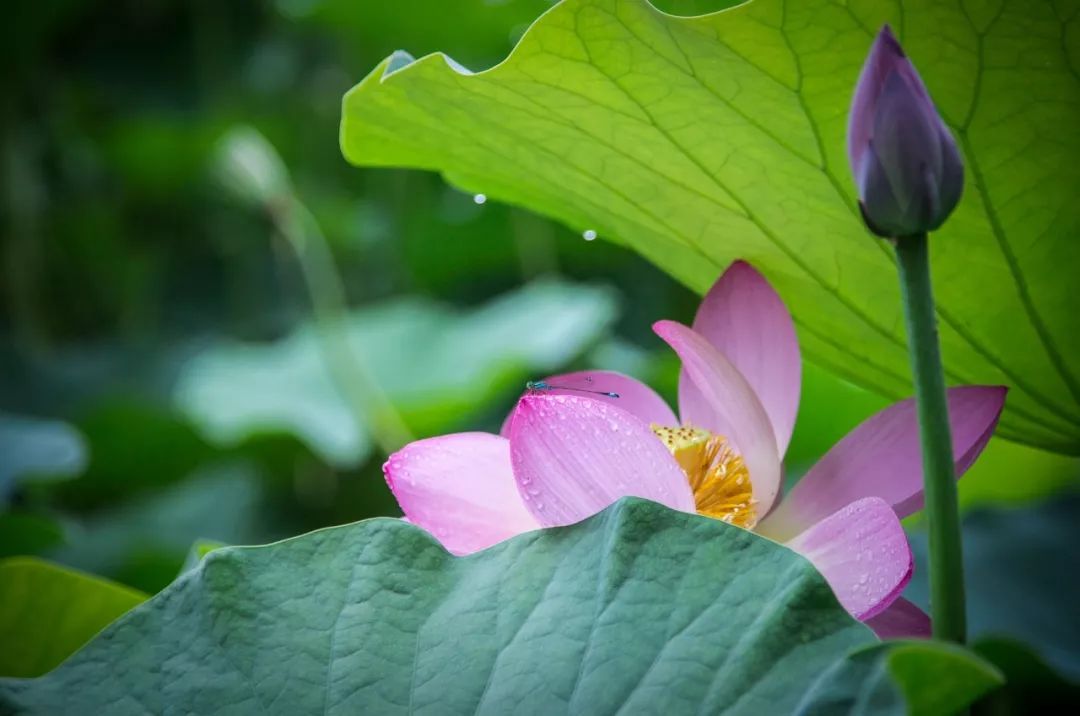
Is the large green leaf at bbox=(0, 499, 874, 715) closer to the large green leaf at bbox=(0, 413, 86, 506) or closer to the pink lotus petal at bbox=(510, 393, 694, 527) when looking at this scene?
the pink lotus petal at bbox=(510, 393, 694, 527)

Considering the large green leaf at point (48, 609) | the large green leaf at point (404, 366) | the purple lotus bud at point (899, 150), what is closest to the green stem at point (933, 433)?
the purple lotus bud at point (899, 150)

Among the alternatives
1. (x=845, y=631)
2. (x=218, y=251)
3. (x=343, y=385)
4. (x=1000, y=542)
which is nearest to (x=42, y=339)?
(x=218, y=251)

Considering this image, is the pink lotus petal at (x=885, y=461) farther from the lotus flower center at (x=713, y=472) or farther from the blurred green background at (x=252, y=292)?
the blurred green background at (x=252, y=292)

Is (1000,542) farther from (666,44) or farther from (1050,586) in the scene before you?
(666,44)

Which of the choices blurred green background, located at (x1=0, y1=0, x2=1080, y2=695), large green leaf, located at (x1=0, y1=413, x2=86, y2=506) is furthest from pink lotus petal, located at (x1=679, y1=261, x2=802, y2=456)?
large green leaf, located at (x1=0, y1=413, x2=86, y2=506)

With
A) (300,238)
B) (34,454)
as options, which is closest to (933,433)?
(34,454)

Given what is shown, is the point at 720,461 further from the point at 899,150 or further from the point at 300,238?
the point at 300,238
